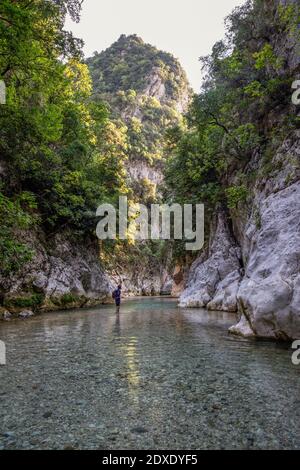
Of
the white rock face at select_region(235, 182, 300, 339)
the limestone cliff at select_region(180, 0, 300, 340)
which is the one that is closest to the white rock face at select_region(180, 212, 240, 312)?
the limestone cliff at select_region(180, 0, 300, 340)

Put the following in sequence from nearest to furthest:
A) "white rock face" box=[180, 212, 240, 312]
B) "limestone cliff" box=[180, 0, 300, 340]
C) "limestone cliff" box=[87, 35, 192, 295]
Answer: "limestone cliff" box=[180, 0, 300, 340] < "white rock face" box=[180, 212, 240, 312] < "limestone cliff" box=[87, 35, 192, 295]

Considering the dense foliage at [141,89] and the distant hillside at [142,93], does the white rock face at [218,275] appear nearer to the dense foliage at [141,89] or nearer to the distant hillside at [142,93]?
the distant hillside at [142,93]

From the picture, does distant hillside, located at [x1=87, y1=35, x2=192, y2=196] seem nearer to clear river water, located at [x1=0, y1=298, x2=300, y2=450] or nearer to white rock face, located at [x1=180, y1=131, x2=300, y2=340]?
white rock face, located at [x1=180, y1=131, x2=300, y2=340]

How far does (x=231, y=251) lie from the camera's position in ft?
78.5

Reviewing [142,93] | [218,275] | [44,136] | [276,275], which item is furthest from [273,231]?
[142,93]

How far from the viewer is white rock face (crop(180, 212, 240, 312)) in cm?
2106

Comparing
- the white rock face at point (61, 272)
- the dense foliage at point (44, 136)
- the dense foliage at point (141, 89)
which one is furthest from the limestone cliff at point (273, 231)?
the dense foliage at point (141, 89)

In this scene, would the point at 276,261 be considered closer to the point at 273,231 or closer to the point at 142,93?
the point at 273,231

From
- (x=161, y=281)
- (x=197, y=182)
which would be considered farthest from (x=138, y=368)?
(x=161, y=281)

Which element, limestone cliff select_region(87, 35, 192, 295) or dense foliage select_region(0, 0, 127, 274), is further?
limestone cliff select_region(87, 35, 192, 295)

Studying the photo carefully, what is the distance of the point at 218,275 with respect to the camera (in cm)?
2383

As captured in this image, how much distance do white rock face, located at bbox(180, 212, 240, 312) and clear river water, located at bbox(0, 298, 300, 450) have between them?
1231 cm
